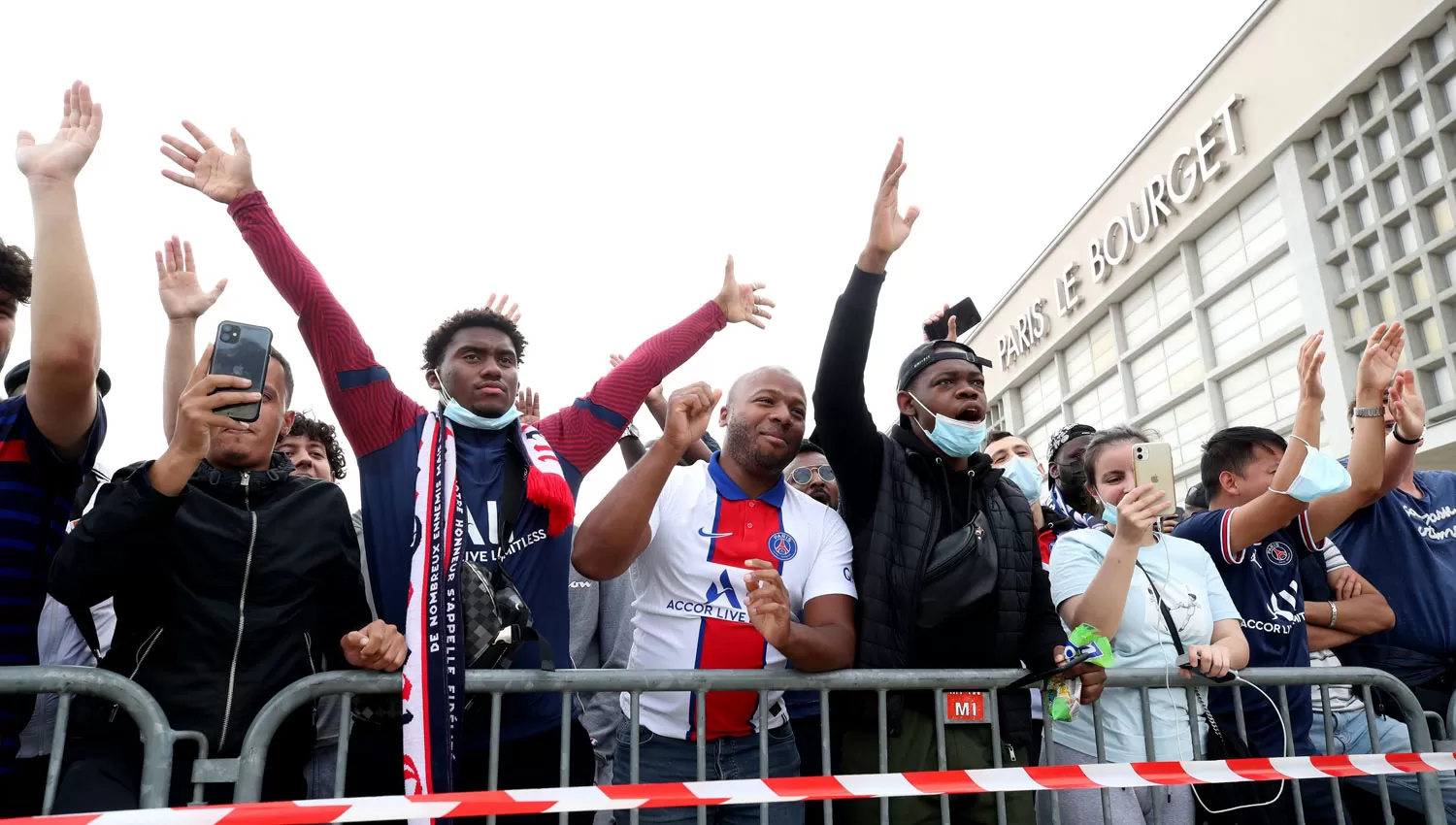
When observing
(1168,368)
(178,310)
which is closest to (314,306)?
(178,310)

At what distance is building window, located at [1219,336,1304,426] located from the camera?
78.9 feet

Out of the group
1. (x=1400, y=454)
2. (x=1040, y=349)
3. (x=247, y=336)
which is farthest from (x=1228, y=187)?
(x=247, y=336)

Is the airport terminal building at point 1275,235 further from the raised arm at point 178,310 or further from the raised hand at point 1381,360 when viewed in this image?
the raised arm at point 178,310

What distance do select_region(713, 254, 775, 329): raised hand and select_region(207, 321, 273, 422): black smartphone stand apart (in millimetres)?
2146

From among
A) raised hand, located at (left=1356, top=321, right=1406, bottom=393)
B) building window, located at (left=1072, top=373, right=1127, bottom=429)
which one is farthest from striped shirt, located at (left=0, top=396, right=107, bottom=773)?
building window, located at (left=1072, top=373, right=1127, bottom=429)

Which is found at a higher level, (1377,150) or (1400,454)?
(1377,150)

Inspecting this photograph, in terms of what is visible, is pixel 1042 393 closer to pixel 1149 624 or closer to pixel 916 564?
pixel 1149 624

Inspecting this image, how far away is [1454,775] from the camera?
3432 millimetres

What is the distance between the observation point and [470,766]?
262 centimetres

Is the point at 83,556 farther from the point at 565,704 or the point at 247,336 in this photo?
the point at 565,704

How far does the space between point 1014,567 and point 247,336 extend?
2.42m

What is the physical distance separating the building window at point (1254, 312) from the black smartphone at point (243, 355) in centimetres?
2601

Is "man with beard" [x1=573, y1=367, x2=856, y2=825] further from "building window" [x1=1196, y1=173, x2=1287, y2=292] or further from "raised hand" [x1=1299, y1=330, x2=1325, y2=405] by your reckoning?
"building window" [x1=1196, y1=173, x2=1287, y2=292]

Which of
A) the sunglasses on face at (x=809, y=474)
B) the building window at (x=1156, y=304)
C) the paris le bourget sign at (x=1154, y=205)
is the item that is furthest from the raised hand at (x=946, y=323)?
the building window at (x=1156, y=304)
